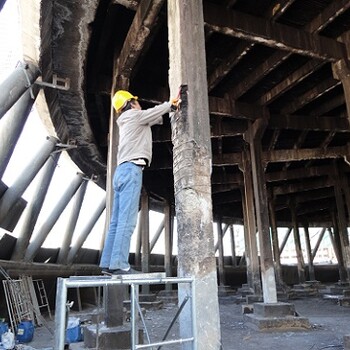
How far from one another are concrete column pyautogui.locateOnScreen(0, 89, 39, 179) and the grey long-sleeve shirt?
4.50 m

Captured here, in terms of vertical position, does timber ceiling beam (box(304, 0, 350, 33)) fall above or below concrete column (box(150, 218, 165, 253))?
above

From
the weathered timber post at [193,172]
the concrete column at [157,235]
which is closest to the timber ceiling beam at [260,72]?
the weathered timber post at [193,172]

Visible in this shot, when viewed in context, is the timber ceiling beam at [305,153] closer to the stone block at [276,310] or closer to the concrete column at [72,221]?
the stone block at [276,310]

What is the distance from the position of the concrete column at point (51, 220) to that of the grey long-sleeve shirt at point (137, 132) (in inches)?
332

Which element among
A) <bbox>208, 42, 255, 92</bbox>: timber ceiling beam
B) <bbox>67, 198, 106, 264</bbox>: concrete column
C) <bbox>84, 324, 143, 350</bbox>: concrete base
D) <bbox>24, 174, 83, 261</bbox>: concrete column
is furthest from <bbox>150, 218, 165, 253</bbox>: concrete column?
<bbox>84, 324, 143, 350</bbox>: concrete base

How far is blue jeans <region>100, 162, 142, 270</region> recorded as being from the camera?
3744mm

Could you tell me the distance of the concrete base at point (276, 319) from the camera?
8.42 meters

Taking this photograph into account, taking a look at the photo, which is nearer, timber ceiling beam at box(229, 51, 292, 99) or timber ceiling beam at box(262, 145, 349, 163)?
timber ceiling beam at box(229, 51, 292, 99)

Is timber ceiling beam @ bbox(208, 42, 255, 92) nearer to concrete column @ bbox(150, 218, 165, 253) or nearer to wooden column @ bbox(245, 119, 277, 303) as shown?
wooden column @ bbox(245, 119, 277, 303)

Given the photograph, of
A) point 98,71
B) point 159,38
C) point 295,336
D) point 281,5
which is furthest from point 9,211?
point 281,5

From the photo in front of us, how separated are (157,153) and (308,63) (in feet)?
22.3

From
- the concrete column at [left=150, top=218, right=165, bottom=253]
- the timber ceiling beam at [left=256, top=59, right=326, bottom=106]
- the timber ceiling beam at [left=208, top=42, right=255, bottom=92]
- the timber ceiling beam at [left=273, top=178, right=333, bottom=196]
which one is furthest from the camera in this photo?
the concrete column at [left=150, top=218, right=165, bottom=253]

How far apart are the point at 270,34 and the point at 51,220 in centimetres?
864

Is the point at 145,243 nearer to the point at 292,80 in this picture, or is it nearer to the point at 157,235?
the point at 157,235
